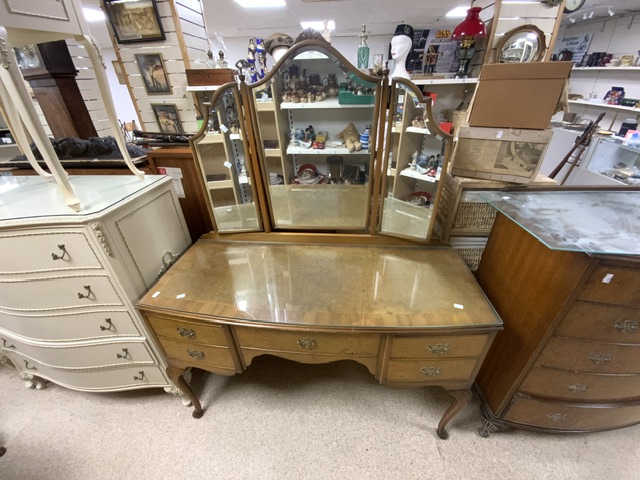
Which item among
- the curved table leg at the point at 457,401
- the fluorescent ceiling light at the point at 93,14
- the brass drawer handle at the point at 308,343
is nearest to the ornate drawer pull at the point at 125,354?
the brass drawer handle at the point at 308,343


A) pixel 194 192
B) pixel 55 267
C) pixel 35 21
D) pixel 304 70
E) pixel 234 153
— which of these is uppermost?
pixel 35 21

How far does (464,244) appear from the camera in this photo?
1.36 metres

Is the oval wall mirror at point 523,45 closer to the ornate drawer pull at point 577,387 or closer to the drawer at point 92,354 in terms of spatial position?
the ornate drawer pull at point 577,387

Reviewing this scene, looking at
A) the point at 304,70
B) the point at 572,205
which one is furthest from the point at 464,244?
the point at 304,70

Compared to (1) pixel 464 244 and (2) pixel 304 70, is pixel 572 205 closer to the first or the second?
(1) pixel 464 244

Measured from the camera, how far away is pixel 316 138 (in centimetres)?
115

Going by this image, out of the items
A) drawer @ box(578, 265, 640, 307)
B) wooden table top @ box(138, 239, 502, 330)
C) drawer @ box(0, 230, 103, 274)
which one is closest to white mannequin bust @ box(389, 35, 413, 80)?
wooden table top @ box(138, 239, 502, 330)

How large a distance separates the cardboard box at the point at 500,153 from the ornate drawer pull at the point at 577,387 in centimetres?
86

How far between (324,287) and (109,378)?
1219mm

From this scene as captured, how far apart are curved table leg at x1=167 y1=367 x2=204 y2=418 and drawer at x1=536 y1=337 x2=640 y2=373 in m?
1.53

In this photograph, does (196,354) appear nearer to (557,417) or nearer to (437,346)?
(437,346)

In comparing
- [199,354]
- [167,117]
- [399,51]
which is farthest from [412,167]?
[167,117]

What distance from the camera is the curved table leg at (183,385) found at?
122 cm

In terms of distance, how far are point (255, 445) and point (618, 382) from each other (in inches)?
61.7
